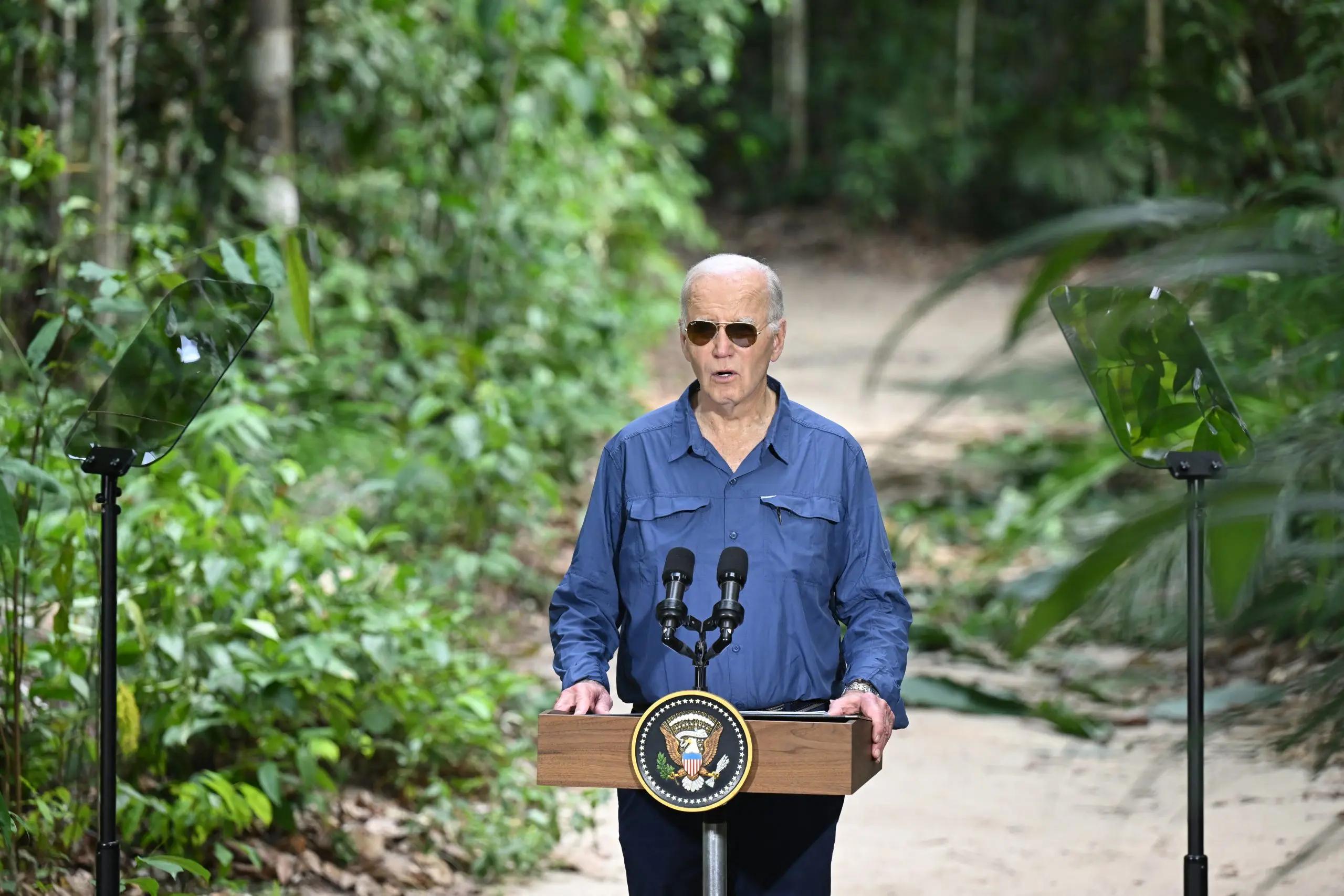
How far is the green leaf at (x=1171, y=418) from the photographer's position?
7.16 feet

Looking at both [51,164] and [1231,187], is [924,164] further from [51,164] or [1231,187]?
[51,164]

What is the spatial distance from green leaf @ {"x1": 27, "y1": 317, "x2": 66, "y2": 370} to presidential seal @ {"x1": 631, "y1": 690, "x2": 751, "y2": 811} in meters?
1.63

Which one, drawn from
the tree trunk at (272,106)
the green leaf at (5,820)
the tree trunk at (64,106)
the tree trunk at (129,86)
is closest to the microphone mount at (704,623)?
the green leaf at (5,820)

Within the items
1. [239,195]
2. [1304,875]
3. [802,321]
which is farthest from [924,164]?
[1304,875]

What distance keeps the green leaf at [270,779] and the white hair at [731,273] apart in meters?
1.88

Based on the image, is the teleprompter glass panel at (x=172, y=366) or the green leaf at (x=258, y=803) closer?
the teleprompter glass panel at (x=172, y=366)

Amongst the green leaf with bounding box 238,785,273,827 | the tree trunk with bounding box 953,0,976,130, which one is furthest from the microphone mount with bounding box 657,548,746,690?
the tree trunk with bounding box 953,0,976,130

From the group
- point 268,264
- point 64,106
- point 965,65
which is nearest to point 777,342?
point 268,264

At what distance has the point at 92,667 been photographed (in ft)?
10.9

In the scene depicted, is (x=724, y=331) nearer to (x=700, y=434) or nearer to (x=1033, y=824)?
(x=700, y=434)

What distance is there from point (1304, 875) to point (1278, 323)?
309 centimetres

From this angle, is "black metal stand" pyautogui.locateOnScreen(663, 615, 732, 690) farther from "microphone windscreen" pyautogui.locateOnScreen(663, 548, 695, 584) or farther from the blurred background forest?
the blurred background forest

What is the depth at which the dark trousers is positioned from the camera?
7.04 feet

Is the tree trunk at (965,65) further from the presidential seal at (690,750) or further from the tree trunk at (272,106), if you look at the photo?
the presidential seal at (690,750)
